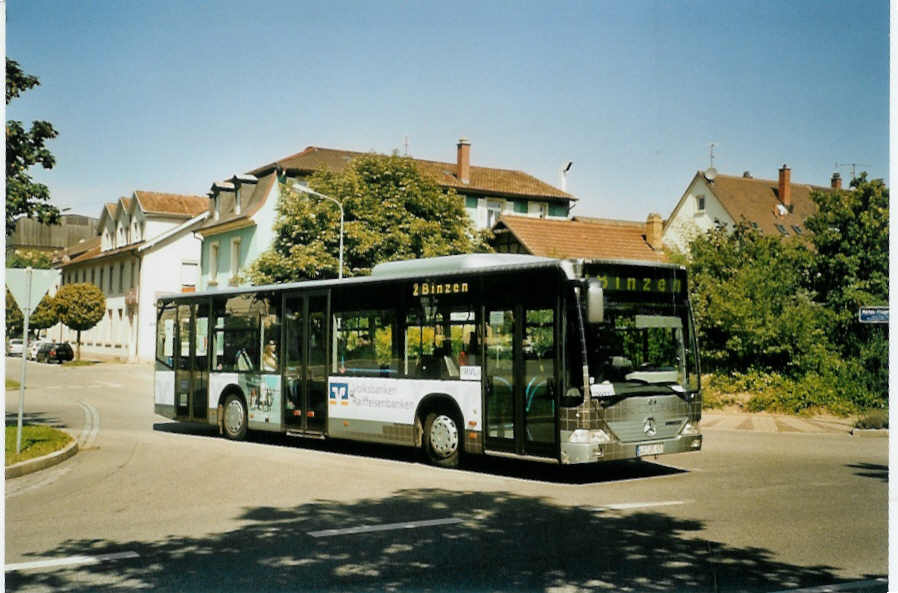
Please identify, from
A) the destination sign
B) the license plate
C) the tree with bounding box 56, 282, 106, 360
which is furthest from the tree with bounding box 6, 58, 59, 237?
the license plate

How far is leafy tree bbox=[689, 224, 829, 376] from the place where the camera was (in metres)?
20.0

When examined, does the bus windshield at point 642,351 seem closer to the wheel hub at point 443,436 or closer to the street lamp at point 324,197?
the wheel hub at point 443,436

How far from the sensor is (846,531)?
7.42m

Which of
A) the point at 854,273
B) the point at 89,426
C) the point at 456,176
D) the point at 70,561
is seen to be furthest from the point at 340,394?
the point at 456,176

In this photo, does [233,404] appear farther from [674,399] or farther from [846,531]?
A: [846,531]

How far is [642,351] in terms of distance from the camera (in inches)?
410

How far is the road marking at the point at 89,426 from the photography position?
576 inches

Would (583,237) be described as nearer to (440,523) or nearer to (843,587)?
(440,523)

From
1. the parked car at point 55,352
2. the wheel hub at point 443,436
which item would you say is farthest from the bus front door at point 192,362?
the parked car at point 55,352

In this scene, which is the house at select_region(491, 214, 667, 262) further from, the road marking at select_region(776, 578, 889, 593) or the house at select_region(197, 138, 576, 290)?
the road marking at select_region(776, 578, 889, 593)

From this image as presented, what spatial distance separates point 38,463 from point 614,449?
6610 mm

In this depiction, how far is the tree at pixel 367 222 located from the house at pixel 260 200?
1.55 ft

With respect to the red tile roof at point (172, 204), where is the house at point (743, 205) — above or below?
above

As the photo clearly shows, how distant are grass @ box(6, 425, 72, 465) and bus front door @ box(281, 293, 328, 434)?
3.16 m
